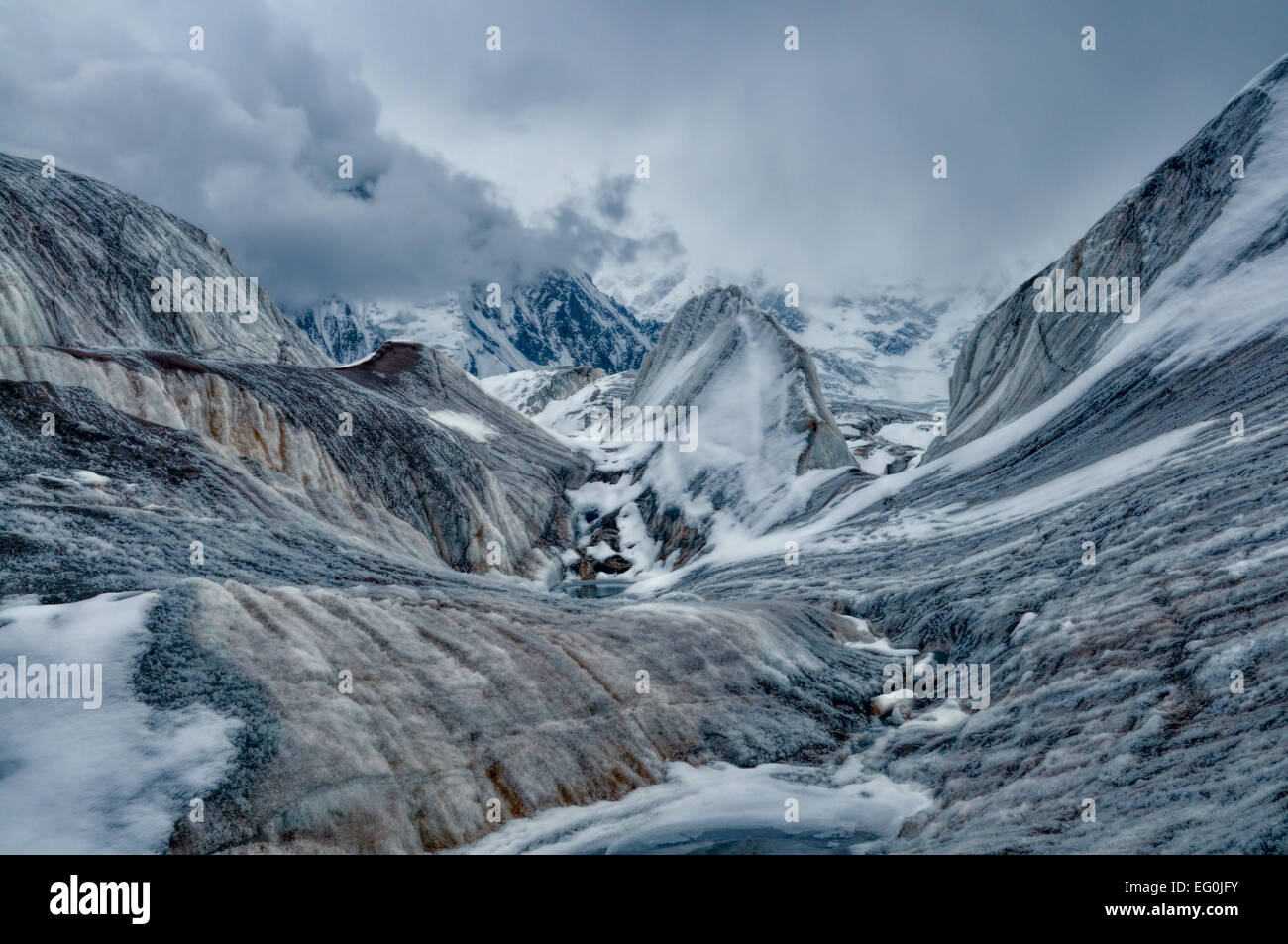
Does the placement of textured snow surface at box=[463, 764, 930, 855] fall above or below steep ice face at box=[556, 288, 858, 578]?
below

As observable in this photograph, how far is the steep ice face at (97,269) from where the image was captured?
37031 mm

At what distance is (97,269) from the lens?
44.2 meters

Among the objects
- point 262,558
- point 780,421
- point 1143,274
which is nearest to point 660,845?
point 262,558

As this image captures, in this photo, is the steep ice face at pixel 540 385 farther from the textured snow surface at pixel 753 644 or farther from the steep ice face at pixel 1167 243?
the textured snow surface at pixel 753 644

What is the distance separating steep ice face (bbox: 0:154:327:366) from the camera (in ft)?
121

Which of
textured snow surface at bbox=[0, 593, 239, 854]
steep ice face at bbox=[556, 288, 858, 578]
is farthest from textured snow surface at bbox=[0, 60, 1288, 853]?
steep ice face at bbox=[556, 288, 858, 578]

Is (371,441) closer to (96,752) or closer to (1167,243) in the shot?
(96,752)

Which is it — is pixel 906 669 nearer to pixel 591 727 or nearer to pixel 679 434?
pixel 591 727

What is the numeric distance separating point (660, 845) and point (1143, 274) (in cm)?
3194

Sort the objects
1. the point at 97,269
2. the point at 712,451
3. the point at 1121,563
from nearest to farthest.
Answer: the point at 1121,563
the point at 97,269
the point at 712,451

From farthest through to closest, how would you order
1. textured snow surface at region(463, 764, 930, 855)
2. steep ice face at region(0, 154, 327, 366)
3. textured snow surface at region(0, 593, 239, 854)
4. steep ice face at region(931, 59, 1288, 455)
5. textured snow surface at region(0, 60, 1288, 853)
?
steep ice face at region(0, 154, 327, 366) < steep ice face at region(931, 59, 1288, 455) < textured snow surface at region(463, 764, 930, 855) < textured snow surface at region(0, 60, 1288, 853) < textured snow surface at region(0, 593, 239, 854)

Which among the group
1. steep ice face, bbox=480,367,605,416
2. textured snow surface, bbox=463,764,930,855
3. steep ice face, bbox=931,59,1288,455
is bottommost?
textured snow surface, bbox=463,764,930,855

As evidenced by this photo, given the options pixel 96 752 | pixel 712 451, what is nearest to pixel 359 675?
pixel 96 752

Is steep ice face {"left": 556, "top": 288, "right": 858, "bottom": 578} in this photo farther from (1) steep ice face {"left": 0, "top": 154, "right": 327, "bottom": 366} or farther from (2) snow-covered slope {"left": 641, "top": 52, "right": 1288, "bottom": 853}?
(1) steep ice face {"left": 0, "top": 154, "right": 327, "bottom": 366}
